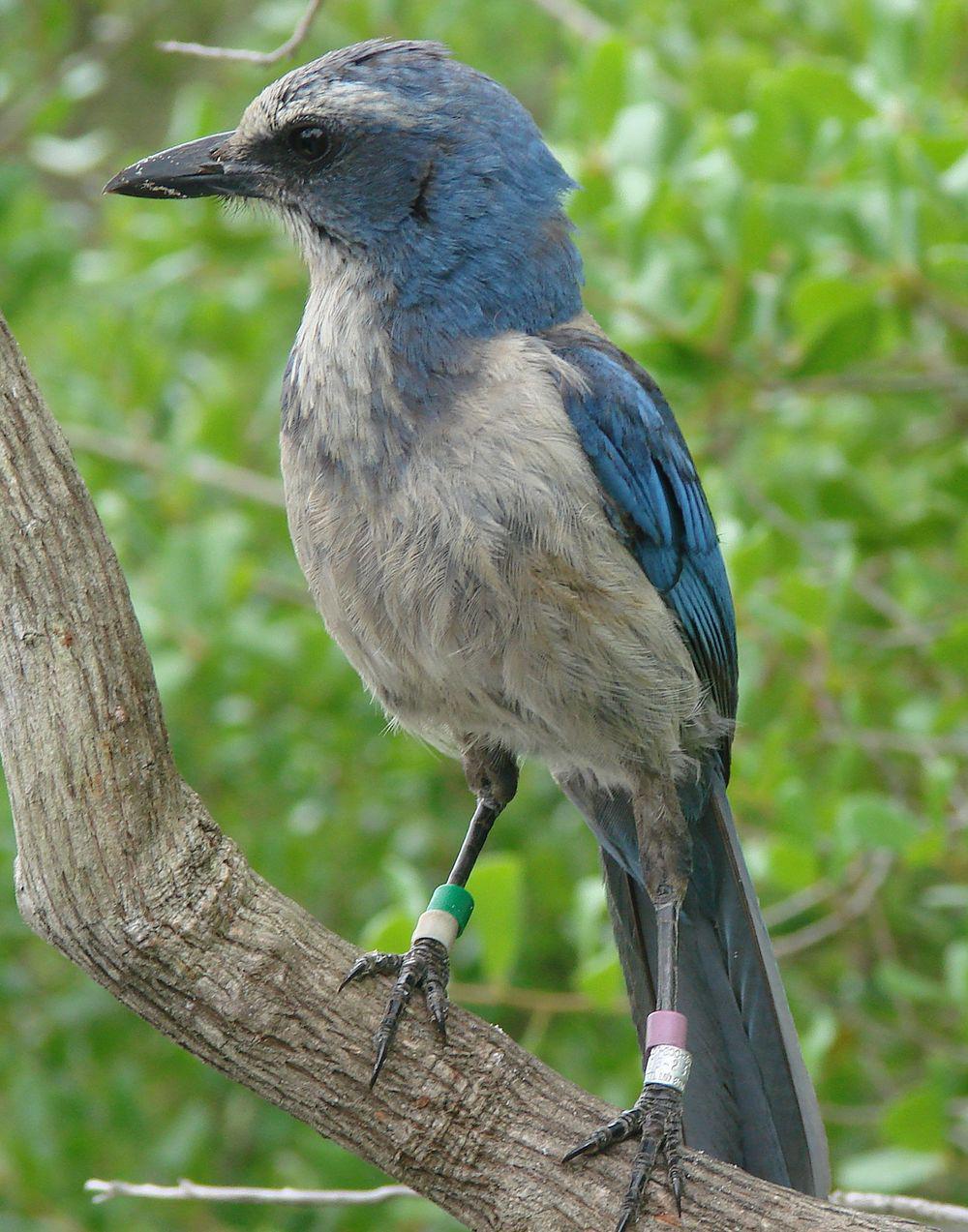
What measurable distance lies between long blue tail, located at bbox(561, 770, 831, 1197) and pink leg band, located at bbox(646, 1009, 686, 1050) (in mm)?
344

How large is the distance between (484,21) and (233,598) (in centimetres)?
324

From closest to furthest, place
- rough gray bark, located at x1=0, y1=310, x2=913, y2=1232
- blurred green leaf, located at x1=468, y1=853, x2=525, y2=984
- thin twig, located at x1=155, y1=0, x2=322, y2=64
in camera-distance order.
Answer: rough gray bark, located at x1=0, y1=310, x2=913, y2=1232
thin twig, located at x1=155, y1=0, x2=322, y2=64
blurred green leaf, located at x1=468, y1=853, x2=525, y2=984

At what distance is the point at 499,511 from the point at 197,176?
1.07 m

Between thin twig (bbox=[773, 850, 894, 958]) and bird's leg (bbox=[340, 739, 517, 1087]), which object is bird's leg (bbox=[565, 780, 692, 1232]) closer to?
bird's leg (bbox=[340, 739, 517, 1087])

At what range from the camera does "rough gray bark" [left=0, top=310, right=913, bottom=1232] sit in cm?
264

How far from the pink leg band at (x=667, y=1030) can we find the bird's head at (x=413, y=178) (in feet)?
4.92

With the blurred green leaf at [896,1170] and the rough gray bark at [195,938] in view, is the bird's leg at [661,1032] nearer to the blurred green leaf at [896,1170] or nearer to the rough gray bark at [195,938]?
the rough gray bark at [195,938]

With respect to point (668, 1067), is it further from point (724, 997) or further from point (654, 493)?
point (654, 493)

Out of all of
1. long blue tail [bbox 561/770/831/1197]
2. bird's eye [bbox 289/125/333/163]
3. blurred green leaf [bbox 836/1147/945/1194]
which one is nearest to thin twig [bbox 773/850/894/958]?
blurred green leaf [bbox 836/1147/945/1194]

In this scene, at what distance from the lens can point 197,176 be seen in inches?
134

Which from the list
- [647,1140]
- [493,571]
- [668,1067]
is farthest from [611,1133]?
[493,571]

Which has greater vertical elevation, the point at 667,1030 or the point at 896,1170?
the point at 896,1170

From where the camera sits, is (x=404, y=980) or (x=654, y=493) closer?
(x=404, y=980)

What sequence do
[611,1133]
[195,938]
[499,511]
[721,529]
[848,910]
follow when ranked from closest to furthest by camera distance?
[195,938] < [611,1133] < [499,511] < [721,529] < [848,910]
